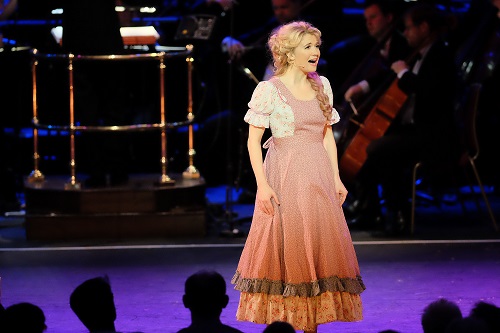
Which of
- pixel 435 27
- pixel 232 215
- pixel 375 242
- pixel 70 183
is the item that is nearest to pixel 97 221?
pixel 70 183

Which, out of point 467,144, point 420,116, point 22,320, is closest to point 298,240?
point 22,320

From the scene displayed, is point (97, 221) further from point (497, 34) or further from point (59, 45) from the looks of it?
point (497, 34)

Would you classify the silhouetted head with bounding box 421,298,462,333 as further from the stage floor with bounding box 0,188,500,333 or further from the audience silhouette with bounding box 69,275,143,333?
the stage floor with bounding box 0,188,500,333

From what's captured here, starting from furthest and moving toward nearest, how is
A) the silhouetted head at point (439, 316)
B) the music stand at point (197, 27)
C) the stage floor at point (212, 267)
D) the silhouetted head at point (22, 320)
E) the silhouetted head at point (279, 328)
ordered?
the music stand at point (197, 27)
the stage floor at point (212, 267)
the silhouetted head at point (439, 316)
the silhouetted head at point (22, 320)
the silhouetted head at point (279, 328)

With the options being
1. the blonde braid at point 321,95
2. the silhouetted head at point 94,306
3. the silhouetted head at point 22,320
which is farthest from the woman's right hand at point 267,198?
the silhouetted head at point 22,320

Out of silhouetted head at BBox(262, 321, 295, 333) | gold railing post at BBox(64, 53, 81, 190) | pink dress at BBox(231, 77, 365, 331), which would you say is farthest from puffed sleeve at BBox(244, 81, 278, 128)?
gold railing post at BBox(64, 53, 81, 190)

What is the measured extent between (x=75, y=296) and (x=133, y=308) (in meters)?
1.90

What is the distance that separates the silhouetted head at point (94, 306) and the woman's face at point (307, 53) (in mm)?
1505

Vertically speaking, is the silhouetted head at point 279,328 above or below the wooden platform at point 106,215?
above

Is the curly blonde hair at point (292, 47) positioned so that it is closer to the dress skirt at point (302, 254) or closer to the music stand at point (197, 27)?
the dress skirt at point (302, 254)

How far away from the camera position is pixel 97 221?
26.8 ft

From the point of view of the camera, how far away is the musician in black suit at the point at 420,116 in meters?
7.95

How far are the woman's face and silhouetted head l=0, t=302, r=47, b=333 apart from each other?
1.81 metres

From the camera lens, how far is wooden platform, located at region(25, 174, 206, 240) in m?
8.16
